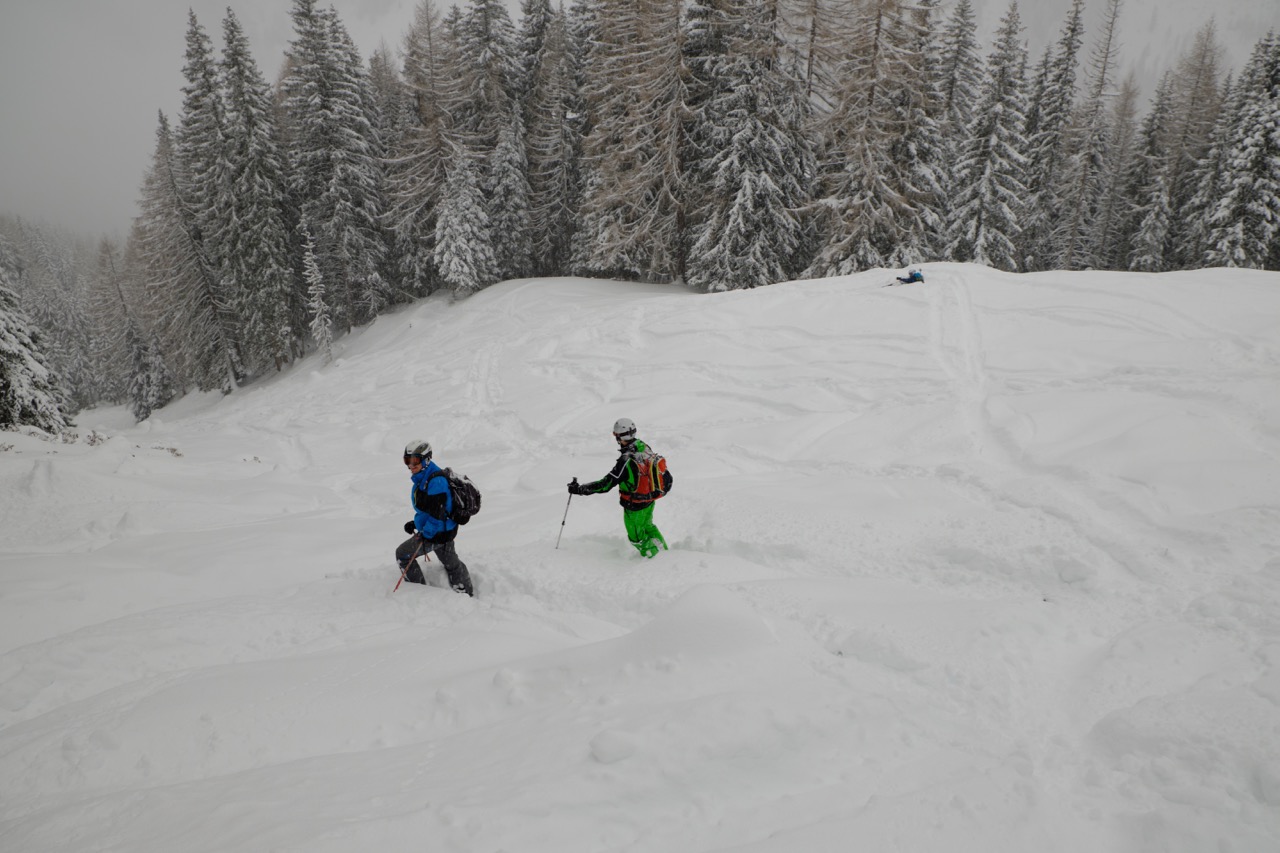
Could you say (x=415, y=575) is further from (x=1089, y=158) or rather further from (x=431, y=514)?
(x=1089, y=158)

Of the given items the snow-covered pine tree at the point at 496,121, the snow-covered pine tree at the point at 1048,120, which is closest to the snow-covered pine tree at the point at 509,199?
the snow-covered pine tree at the point at 496,121

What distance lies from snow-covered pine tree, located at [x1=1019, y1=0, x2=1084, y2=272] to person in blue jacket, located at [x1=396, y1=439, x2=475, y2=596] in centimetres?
3412

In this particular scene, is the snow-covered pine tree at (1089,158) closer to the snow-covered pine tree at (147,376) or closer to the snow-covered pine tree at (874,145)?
the snow-covered pine tree at (874,145)

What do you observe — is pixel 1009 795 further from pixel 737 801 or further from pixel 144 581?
pixel 144 581

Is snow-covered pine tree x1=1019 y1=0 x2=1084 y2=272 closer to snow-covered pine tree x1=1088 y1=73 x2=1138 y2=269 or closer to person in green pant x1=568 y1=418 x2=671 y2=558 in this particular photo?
snow-covered pine tree x1=1088 y1=73 x2=1138 y2=269

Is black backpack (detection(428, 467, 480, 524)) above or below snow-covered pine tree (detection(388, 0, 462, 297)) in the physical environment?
below

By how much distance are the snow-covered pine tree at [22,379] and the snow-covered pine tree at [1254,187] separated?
43.2 metres

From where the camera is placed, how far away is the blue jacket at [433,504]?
5867mm

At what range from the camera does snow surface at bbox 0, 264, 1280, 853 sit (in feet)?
9.40

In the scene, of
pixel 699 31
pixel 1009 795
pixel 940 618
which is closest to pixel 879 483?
pixel 940 618

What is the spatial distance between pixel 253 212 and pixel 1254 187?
149ft

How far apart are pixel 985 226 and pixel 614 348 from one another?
19038mm

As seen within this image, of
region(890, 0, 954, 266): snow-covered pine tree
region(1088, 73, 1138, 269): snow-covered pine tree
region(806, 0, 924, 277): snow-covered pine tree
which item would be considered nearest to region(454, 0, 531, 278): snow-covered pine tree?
region(806, 0, 924, 277): snow-covered pine tree

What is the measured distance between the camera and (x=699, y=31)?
2222cm
